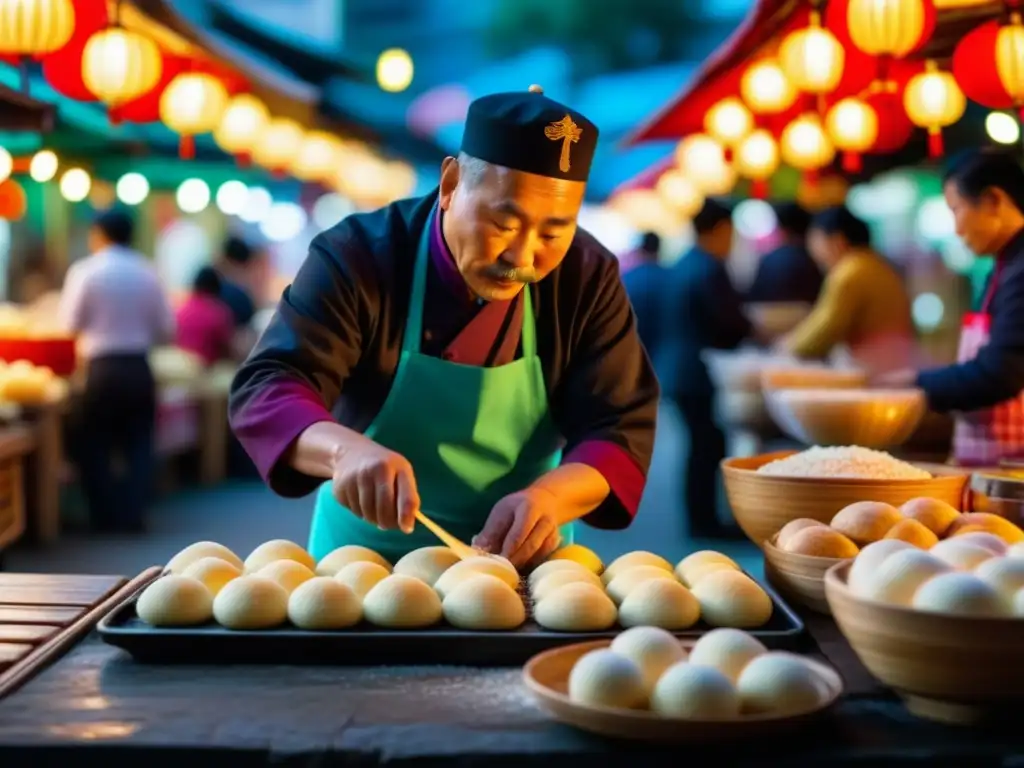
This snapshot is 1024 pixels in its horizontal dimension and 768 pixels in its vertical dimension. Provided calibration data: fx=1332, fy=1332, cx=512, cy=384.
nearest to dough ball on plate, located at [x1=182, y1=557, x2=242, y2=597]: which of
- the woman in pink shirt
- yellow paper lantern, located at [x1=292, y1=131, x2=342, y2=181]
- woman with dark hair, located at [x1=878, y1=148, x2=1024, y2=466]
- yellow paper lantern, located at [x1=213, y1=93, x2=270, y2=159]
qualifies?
woman with dark hair, located at [x1=878, y1=148, x2=1024, y2=466]

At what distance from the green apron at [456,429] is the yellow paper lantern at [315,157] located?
9.12m

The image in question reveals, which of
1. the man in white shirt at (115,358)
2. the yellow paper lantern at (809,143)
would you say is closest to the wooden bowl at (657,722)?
the man in white shirt at (115,358)

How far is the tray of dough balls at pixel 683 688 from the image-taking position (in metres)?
1.52

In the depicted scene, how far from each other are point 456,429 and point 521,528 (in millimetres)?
457

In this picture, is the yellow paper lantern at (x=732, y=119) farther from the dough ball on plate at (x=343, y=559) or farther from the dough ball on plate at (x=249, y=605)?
the dough ball on plate at (x=249, y=605)

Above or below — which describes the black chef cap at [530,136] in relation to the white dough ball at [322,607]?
above

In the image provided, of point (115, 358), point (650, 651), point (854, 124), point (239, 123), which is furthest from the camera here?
point (239, 123)

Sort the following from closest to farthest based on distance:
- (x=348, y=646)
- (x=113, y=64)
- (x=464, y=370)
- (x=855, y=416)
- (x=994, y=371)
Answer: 1. (x=348, y=646)
2. (x=464, y=370)
3. (x=855, y=416)
4. (x=994, y=371)
5. (x=113, y=64)

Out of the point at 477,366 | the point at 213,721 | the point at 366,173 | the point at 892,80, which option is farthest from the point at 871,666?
the point at 366,173

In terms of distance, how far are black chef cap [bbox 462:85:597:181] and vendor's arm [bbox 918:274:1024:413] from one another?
2456 mm

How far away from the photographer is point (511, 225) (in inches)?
91.7

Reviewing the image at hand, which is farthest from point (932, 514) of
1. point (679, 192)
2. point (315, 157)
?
point (679, 192)

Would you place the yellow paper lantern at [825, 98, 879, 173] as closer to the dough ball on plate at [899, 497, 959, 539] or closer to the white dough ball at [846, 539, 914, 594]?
the dough ball on plate at [899, 497, 959, 539]

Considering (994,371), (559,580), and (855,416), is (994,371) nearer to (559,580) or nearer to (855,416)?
(855,416)
